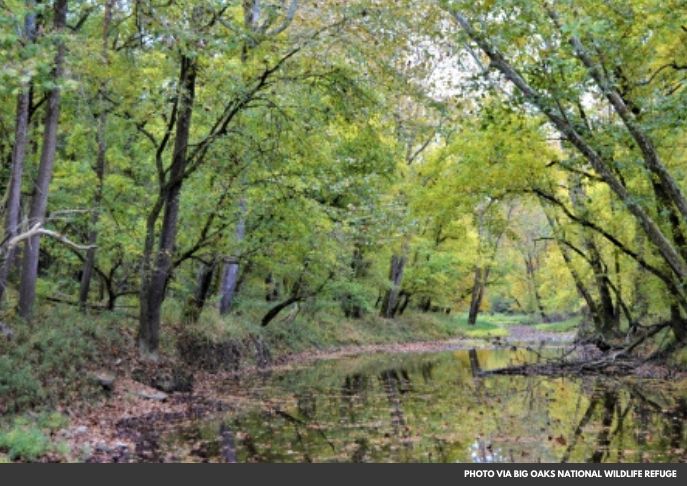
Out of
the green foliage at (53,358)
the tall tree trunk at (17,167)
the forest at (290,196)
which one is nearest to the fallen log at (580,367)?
the forest at (290,196)

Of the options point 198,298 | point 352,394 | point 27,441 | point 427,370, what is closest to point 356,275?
point 427,370

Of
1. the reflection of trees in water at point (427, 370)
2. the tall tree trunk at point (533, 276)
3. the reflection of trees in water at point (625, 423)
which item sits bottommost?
the reflection of trees in water at point (427, 370)

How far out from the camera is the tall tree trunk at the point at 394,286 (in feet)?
113

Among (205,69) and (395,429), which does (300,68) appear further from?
(395,429)

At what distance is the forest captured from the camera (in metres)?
9.69

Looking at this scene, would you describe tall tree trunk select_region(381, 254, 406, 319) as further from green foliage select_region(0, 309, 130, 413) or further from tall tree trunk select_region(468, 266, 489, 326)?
green foliage select_region(0, 309, 130, 413)

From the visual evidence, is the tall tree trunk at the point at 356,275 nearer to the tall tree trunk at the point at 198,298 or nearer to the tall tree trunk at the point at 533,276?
the tall tree trunk at the point at 198,298

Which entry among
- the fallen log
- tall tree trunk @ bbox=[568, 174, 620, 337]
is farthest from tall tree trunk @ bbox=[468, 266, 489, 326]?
the fallen log

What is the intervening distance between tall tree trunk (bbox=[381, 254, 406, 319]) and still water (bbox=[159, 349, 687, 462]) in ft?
56.1

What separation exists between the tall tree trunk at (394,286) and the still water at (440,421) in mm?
17091

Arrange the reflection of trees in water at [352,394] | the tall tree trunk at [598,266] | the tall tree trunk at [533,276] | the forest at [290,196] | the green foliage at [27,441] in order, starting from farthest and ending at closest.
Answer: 1. the tall tree trunk at [533,276]
2. the tall tree trunk at [598,266]
3. the reflection of trees in water at [352,394]
4. the forest at [290,196]
5. the green foliage at [27,441]

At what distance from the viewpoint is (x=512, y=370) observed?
17.5 metres

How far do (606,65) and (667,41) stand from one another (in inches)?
91.2

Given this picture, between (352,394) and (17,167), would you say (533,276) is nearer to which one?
(352,394)
